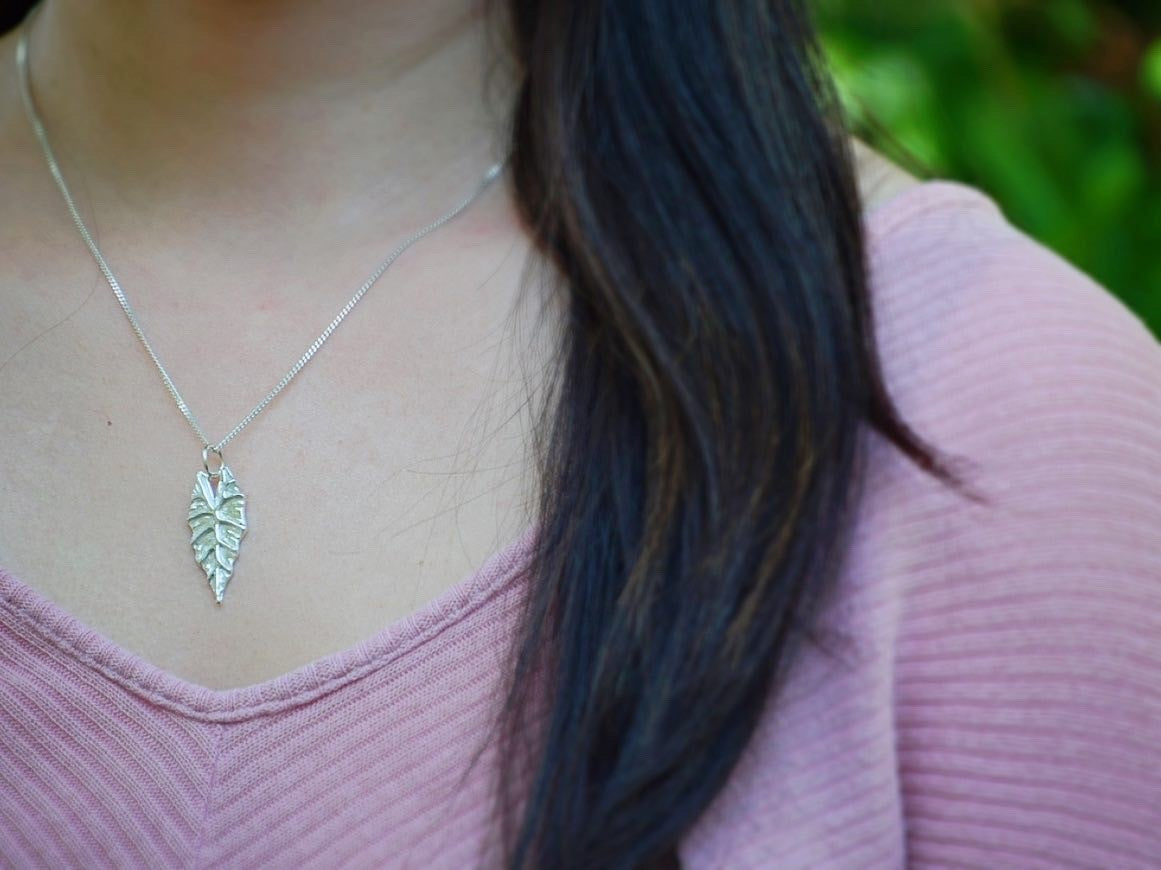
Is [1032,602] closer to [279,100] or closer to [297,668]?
[297,668]

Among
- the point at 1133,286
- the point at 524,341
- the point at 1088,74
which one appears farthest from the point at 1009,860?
the point at 1088,74

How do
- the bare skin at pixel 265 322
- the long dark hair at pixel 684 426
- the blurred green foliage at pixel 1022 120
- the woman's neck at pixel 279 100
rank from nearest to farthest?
the long dark hair at pixel 684 426 < the bare skin at pixel 265 322 < the woman's neck at pixel 279 100 < the blurred green foliage at pixel 1022 120

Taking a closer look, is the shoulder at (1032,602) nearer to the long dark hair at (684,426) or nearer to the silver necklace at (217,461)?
the long dark hair at (684,426)

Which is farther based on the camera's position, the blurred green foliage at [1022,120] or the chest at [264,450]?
the blurred green foliage at [1022,120]

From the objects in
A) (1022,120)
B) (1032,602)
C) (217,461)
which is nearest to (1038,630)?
(1032,602)

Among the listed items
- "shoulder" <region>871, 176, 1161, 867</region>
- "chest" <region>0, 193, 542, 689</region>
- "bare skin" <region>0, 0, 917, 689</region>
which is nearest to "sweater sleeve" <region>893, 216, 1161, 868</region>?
"shoulder" <region>871, 176, 1161, 867</region>

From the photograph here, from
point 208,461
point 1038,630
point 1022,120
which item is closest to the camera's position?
point 1038,630

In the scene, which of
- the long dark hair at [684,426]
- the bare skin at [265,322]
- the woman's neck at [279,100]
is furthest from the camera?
the woman's neck at [279,100]

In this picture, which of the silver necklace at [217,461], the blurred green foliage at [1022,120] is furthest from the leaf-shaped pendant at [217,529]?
the blurred green foliage at [1022,120]
